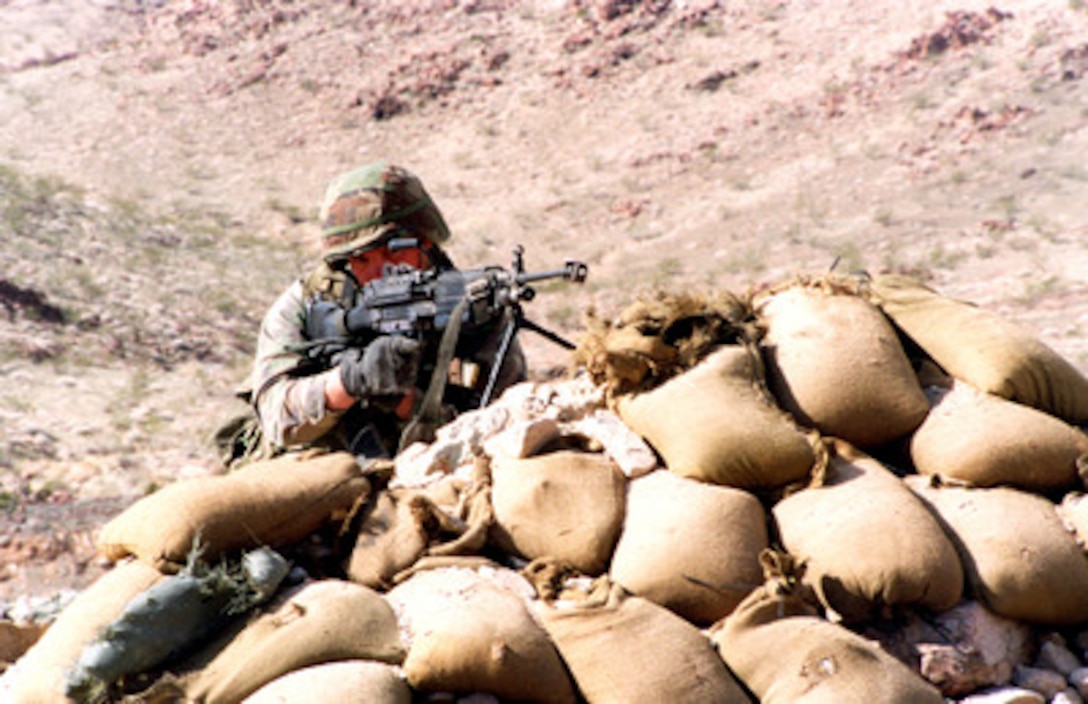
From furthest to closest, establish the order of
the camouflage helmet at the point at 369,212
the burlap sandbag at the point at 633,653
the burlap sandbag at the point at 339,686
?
the camouflage helmet at the point at 369,212 → the burlap sandbag at the point at 633,653 → the burlap sandbag at the point at 339,686

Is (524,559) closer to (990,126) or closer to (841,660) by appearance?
(841,660)

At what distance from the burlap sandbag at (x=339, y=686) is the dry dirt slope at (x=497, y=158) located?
5373 millimetres

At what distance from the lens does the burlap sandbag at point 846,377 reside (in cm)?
340

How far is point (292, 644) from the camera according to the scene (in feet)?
8.80

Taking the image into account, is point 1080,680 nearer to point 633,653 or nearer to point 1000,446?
point 1000,446

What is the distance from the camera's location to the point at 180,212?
16.4m

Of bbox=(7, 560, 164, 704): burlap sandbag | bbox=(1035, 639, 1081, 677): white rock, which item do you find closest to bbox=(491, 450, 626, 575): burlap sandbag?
bbox=(7, 560, 164, 704): burlap sandbag

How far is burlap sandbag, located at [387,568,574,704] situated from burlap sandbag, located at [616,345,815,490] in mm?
704

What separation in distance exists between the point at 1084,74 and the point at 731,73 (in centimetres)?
505

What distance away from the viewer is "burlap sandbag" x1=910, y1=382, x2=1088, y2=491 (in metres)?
3.25

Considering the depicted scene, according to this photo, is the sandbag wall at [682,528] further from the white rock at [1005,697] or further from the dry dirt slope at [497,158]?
the dry dirt slope at [497,158]

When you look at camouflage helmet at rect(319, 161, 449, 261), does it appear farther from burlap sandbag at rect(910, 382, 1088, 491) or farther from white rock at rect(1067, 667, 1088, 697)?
white rock at rect(1067, 667, 1088, 697)

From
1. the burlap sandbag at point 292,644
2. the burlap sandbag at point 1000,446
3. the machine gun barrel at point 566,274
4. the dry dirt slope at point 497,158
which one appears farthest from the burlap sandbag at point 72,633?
the dry dirt slope at point 497,158

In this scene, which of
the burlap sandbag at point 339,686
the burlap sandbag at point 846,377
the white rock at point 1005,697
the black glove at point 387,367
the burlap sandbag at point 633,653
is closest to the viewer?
the burlap sandbag at point 339,686
